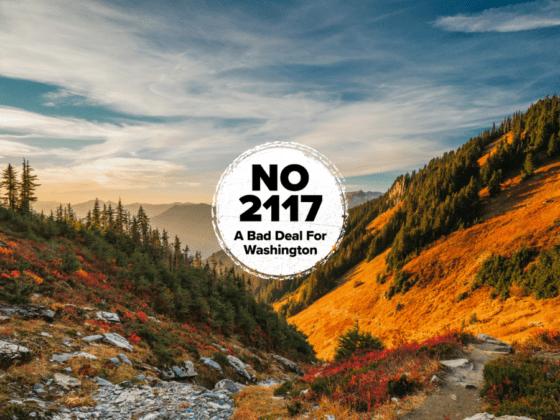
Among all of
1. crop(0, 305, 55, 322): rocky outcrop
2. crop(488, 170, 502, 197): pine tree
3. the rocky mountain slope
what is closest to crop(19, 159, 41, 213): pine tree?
the rocky mountain slope

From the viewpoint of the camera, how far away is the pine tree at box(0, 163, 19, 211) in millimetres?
50875

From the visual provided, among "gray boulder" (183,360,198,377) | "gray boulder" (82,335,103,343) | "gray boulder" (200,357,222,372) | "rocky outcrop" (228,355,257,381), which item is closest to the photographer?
"gray boulder" (82,335,103,343)

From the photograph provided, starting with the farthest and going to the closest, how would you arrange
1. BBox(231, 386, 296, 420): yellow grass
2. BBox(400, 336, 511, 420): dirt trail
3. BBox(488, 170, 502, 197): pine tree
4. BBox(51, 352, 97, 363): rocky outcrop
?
BBox(488, 170, 502, 197): pine tree → BBox(51, 352, 97, 363): rocky outcrop → BBox(231, 386, 296, 420): yellow grass → BBox(400, 336, 511, 420): dirt trail

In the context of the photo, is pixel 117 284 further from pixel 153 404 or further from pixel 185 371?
pixel 153 404

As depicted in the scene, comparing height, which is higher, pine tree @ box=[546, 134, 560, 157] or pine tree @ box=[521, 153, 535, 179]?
pine tree @ box=[546, 134, 560, 157]

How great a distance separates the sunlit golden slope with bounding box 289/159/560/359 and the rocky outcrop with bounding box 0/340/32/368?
3905 cm

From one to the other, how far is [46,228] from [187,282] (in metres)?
19.8

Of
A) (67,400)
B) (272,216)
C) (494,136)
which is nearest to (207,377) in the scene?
(67,400)

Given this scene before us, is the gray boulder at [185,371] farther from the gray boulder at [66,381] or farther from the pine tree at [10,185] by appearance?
the pine tree at [10,185]

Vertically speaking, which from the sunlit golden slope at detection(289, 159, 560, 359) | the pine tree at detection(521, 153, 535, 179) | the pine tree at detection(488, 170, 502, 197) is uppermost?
the pine tree at detection(521, 153, 535, 179)

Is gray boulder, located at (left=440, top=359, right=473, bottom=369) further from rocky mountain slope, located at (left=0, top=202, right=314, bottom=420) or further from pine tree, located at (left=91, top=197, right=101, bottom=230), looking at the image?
pine tree, located at (left=91, top=197, right=101, bottom=230)

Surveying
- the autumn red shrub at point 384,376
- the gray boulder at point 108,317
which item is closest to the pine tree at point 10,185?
the gray boulder at point 108,317

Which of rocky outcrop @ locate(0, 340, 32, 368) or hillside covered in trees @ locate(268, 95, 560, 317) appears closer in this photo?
rocky outcrop @ locate(0, 340, 32, 368)

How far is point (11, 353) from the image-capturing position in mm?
9883
